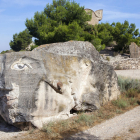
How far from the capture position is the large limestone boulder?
11.4ft

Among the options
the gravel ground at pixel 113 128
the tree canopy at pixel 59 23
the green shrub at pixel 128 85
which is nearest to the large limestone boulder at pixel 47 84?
the gravel ground at pixel 113 128

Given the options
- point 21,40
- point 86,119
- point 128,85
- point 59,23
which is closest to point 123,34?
point 59,23

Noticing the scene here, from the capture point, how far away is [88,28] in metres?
14.5

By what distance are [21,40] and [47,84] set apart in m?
25.4

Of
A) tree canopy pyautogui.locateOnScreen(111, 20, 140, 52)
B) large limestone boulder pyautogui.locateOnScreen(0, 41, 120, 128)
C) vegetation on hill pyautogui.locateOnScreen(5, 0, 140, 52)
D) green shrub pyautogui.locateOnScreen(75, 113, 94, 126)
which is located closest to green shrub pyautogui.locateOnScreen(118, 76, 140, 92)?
large limestone boulder pyautogui.locateOnScreen(0, 41, 120, 128)

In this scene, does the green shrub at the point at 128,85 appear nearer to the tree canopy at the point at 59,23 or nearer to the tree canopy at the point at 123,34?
the tree canopy at the point at 59,23

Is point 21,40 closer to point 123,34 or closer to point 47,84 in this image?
point 123,34

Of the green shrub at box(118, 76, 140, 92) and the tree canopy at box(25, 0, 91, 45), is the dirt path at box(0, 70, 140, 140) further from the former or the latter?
the tree canopy at box(25, 0, 91, 45)

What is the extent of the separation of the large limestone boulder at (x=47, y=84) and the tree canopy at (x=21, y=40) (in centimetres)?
2413

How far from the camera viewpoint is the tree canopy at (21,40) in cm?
2756

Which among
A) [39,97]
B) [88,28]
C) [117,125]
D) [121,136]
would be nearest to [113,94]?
[117,125]

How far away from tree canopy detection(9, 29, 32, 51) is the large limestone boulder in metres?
24.1

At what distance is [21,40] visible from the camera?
27.5 m

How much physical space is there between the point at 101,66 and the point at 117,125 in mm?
1758
